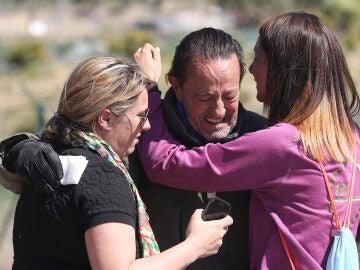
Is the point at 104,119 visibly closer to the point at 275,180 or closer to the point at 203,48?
the point at 203,48

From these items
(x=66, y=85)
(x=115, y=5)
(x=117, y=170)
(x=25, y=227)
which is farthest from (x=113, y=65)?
(x=115, y=5)

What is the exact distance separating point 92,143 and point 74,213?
0.23 metres

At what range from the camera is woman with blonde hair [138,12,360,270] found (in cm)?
272

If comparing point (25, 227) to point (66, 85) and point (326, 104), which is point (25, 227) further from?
point (326, 104)

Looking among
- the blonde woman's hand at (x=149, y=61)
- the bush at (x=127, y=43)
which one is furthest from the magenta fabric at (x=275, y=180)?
the bush at (x=127, y=43)

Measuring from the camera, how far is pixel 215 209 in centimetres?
271

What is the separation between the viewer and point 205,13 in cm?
5322

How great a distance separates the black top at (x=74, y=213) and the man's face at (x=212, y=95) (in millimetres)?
451

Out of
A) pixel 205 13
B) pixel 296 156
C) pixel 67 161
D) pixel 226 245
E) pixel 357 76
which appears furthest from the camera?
pixel 205 13

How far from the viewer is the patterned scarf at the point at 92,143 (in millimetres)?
2562

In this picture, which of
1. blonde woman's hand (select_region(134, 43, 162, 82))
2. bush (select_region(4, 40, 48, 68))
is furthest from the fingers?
A: bush (select_region(4, 40, 48, 68))

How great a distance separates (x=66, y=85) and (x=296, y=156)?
0.80m

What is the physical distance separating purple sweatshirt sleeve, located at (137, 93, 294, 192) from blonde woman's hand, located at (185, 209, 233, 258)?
0.12 metres

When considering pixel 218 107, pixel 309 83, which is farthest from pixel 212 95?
pixel 309 83
